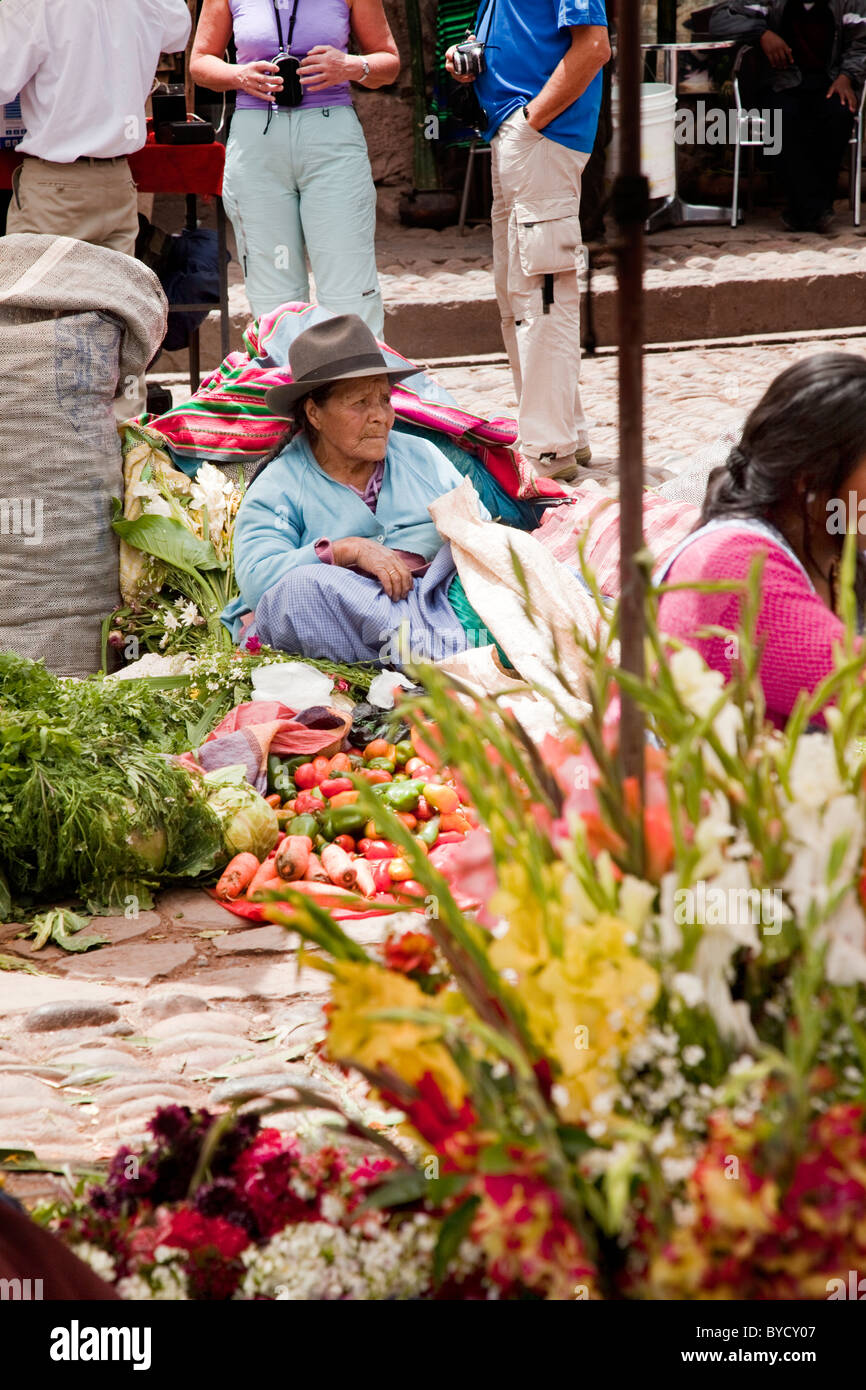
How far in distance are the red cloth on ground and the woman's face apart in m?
1.96

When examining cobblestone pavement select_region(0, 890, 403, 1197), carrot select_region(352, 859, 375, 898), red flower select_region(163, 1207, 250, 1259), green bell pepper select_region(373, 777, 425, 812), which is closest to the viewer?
red flower select_region(163, 1207, 250, 1259)

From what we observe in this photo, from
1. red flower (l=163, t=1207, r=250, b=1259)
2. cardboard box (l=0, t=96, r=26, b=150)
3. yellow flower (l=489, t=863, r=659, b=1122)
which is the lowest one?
red flower (l=163, t=1207, r=250, b=1259)

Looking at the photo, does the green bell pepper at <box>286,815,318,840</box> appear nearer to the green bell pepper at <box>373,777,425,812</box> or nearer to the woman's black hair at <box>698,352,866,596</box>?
the green bell pepper at <box>373,777,425,812</box>

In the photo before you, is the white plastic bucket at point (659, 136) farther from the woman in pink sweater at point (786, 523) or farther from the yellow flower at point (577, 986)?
the yellow flower at point (577, 986)

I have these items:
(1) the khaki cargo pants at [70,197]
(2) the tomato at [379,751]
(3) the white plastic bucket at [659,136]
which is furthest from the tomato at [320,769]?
(3) the white plastic bucket at [659,136]

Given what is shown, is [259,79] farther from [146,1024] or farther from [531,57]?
[146,1024]

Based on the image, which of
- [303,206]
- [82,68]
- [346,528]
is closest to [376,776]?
[346,528]

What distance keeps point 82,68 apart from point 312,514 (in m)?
1.87

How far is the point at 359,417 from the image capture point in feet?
14.5

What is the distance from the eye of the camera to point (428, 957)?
4.34 feet

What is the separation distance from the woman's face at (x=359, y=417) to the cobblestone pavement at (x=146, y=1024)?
1573mm

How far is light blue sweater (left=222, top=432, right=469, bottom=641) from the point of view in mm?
4332

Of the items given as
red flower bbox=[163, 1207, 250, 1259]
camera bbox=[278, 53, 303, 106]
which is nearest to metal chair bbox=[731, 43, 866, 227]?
camera bbox=[278, 53, 303, 106]

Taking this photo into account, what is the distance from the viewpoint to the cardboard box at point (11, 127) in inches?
212
